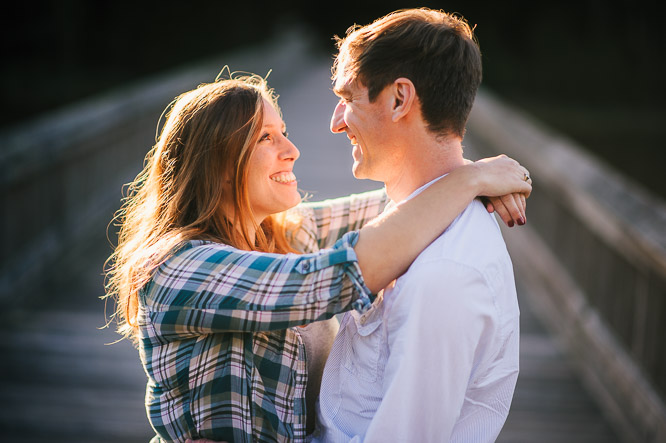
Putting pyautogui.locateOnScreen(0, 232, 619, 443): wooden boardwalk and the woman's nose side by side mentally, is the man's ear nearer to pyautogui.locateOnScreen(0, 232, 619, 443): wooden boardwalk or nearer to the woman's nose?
the woman's nose

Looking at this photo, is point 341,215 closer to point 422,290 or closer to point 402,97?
point 402,97

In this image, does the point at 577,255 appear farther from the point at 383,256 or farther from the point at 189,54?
the point at 189,54

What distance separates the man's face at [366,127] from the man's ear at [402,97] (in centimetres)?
3

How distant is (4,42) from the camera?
2742cm

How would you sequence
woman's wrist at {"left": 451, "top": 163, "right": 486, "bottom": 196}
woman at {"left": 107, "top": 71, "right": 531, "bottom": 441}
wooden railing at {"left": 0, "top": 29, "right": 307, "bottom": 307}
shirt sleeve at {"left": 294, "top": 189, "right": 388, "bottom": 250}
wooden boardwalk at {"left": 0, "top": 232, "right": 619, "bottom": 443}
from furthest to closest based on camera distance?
wooden railing at {"left": 0, "top": 29, "right": 307, "bottom": 307}, wooden boardwalk at {"left": 0, "top": 232, "right": 619, "bottom": 443}, shirt sleeve at {"left": 294, "top": 189, "right": 388, "bottom": 250}, woman's wrist at {"left": 451, "top": 163, "right": 486, "bottom": 196}, woman at {"left": 107, "top": 71, "right": 531, "bottom": 441}

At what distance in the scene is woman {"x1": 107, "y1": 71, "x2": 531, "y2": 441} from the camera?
187 cm

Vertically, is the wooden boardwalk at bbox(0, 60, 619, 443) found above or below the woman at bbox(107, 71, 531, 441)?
below

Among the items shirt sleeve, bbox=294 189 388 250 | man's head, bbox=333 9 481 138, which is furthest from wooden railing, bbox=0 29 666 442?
man's head, bbox=333 9 481 138

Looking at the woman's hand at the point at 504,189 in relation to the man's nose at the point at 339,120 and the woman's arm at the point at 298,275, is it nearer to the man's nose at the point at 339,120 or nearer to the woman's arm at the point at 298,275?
the woman's arm at the point at 298,275

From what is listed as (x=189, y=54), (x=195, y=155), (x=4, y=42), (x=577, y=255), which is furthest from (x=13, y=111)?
(x=195, y=155)

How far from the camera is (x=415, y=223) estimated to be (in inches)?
74.5

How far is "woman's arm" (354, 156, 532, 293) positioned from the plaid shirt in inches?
1.6

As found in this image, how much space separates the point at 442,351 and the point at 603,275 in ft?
10.1

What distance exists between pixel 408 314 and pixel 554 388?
9.77ft
